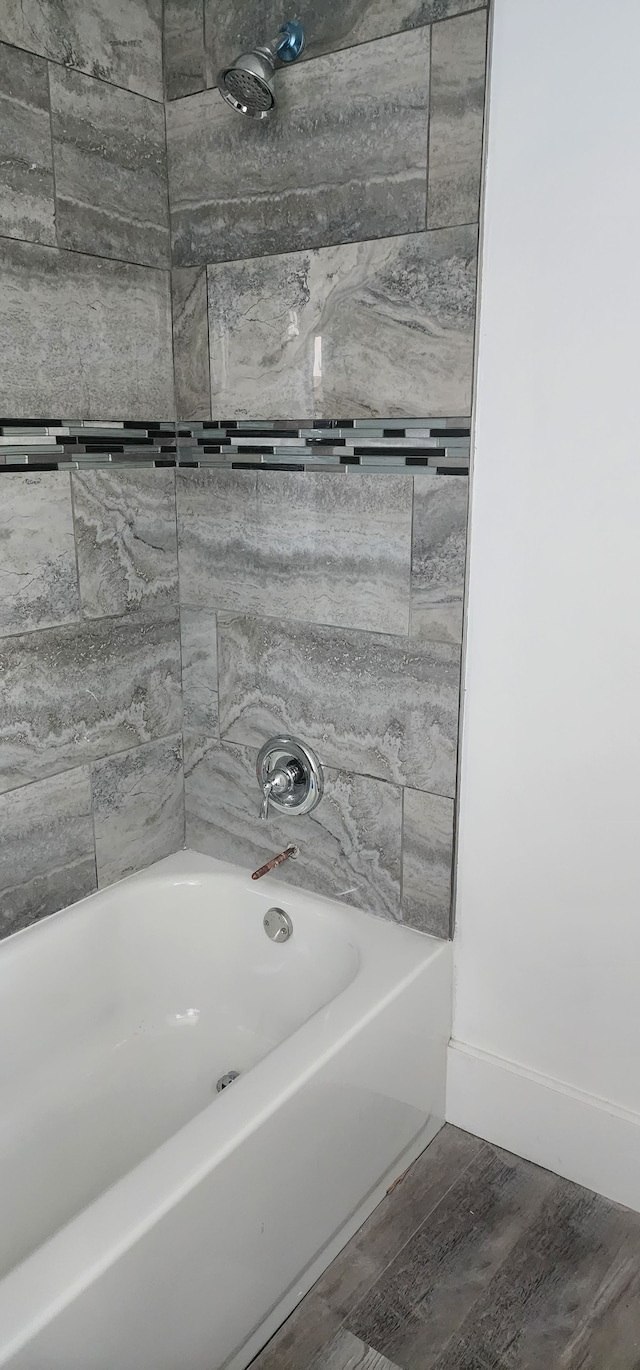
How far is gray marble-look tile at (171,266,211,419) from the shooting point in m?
2.10

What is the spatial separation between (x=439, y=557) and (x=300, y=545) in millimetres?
341

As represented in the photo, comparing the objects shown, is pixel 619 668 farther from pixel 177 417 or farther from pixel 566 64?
pixel 177 417

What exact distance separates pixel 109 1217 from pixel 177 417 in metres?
1.64

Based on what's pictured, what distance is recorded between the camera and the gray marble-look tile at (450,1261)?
63.2 inches

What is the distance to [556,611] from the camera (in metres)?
1.74

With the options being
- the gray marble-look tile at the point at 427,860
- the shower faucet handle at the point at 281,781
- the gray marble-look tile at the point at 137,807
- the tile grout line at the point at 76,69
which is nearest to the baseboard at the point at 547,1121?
the gray marble-look tile at the point at 427,860

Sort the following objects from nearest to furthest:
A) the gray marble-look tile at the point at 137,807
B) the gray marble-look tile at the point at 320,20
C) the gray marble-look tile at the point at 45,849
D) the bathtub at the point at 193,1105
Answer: the bathtub at the point at 193,1105 < the gray marble-look tile at the point at 320,20 < the gray marble-look tile at the point at 45,849 < the gray marble-look tile at the point at 137,807

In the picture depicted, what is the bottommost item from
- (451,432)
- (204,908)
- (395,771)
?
(204,908)

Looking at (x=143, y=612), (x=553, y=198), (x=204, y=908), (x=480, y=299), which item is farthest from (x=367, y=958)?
(x=553, y=198)

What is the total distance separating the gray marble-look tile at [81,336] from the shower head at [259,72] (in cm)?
41

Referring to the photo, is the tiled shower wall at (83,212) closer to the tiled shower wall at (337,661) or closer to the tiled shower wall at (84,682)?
the tiled shower wall at (84,682)

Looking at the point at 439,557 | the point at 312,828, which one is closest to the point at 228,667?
the point at 312,828

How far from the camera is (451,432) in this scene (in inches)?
69.9

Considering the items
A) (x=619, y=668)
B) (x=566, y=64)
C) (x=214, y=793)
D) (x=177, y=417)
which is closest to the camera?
(x=566, y=64)
